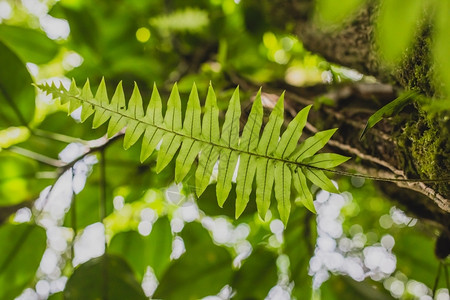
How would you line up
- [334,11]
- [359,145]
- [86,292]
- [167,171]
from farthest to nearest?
[167,171], [86,292], [359,145], [334,11]

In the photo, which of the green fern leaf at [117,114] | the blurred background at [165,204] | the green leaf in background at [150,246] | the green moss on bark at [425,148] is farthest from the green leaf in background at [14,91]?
the green moss on bark at [425,148]

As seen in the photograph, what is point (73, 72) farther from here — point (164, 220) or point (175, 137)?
point (175, 137)

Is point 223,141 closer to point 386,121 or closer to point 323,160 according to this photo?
point 323,160

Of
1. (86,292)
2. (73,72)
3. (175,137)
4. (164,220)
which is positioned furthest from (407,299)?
(73,72)

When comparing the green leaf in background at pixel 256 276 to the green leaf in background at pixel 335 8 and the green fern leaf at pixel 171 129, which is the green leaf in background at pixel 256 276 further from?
the green leaf in background at pixel 335 8

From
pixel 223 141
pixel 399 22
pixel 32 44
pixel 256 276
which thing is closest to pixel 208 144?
pixel 223 141

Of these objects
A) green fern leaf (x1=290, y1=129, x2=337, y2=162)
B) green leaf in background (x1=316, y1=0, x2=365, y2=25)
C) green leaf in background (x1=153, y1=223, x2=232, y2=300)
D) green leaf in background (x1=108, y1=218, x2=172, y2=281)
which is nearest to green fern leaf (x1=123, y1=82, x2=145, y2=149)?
green fern leaf (x1=290, y1=129, x2=337, y2=162)
